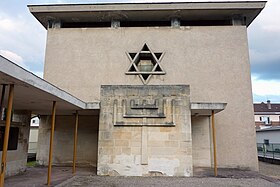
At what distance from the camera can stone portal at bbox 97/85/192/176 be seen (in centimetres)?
945

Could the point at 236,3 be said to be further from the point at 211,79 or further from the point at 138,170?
the point at 138,170

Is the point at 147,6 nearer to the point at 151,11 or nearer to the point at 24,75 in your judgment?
the point at 151,11

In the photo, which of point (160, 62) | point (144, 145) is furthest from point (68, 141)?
point (160, 62)

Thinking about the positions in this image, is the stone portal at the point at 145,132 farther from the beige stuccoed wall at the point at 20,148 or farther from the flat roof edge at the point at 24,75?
the beige stuccoed wall at the point at 20,148

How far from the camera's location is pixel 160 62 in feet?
44.3

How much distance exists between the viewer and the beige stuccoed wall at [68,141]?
1295cm

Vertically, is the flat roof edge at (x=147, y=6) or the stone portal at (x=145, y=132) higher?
the flat roof edge at (x=147, y=6)

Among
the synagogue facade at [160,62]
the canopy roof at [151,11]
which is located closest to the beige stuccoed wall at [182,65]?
the synagogue facade at [160,62]

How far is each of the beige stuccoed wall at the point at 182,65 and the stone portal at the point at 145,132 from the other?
332 centimetres

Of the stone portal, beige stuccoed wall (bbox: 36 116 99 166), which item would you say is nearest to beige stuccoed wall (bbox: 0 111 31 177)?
beige stuccoed wall (bbox: 36 116 99 166)

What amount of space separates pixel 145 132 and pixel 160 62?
5.20 meters

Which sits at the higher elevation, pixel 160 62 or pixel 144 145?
pixel 160 62

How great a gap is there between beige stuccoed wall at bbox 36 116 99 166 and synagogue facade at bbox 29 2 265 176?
0.18 ft

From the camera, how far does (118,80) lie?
13.4 meters
